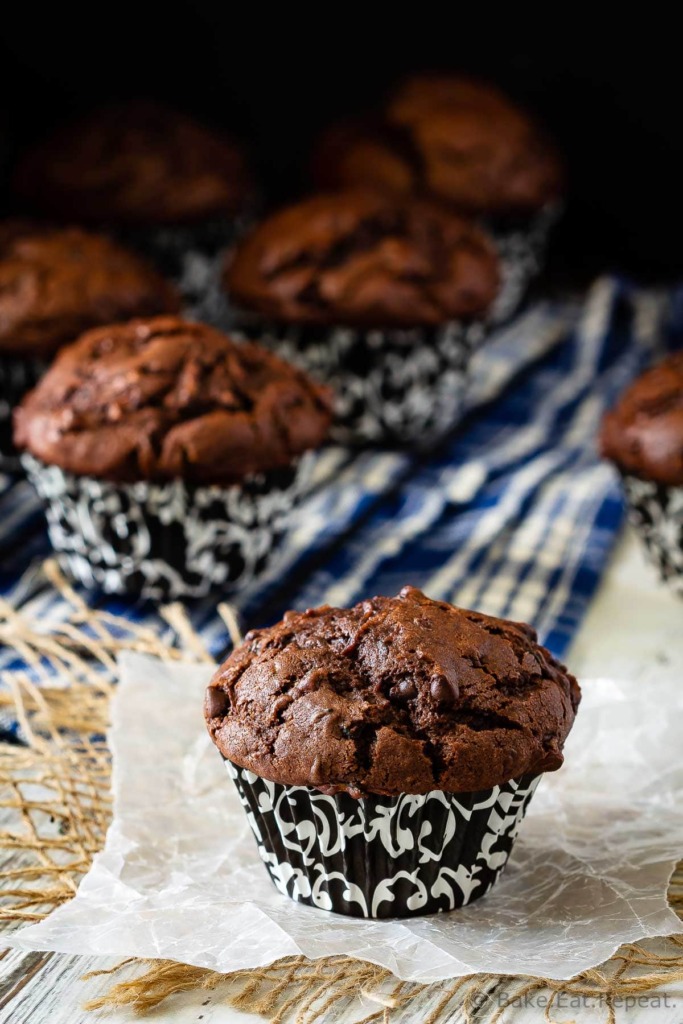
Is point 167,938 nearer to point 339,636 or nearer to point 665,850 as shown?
point 339,636

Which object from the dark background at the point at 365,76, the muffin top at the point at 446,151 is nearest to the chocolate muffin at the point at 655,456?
the muffin top at the point at 446,151

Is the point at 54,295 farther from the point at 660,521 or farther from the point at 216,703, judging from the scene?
the point at 216,703

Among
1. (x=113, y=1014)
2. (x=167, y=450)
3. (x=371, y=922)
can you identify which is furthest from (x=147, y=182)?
(x=113, y=1014)

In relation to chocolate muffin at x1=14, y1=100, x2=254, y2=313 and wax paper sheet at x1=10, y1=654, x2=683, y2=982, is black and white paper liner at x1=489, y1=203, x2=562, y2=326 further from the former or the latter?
wax paper sheet at x1=10, y1=654, x2=683, y2=982

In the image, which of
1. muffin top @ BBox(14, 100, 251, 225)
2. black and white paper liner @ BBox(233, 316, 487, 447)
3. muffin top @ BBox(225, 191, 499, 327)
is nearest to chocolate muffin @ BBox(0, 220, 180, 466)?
muffin top @ BBox(225, 191, 499, 327)

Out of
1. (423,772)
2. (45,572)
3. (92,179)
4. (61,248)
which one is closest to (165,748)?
(423,772)
